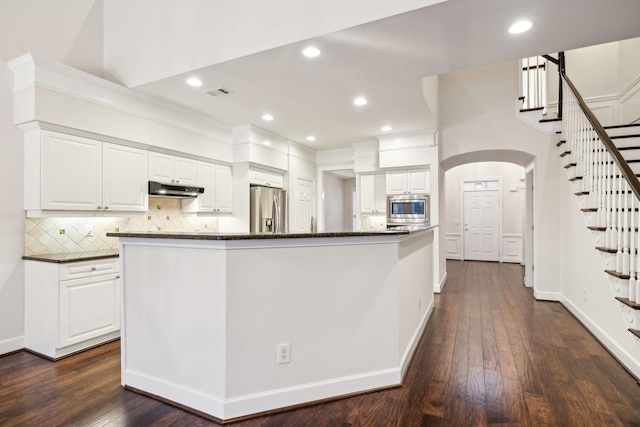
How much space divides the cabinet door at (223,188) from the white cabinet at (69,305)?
1.91 meters

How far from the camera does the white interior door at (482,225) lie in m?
9.07

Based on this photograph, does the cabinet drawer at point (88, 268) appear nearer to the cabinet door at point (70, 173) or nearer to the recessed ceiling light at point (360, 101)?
the cabinet door at point (70, 173)

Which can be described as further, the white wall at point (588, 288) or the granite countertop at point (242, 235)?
the white wall at point (588, 288)

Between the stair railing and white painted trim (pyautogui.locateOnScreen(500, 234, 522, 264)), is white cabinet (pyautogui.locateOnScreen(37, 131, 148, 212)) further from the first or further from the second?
white painted trim (pyautogui.locateOnScreen(500, 234, 522, 264))

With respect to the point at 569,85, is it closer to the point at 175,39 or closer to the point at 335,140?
the point at 335,140

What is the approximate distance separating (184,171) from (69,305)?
210 cm

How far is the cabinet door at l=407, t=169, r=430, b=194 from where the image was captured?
5.60m

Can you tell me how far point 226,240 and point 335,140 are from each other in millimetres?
4438

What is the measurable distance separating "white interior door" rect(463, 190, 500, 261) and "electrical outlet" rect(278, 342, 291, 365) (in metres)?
8.47

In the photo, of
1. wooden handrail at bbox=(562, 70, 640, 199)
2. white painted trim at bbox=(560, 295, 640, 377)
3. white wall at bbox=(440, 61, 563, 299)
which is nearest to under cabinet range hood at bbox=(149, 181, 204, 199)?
white wall at bbox=(440, 61, 563, 299)

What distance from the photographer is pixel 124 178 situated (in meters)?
3.72

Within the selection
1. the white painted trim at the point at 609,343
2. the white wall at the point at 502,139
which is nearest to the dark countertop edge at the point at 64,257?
the white painted trim at the point at 609,343

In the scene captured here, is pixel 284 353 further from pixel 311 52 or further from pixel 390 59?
pixel 390 59

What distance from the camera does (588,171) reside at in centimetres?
360
